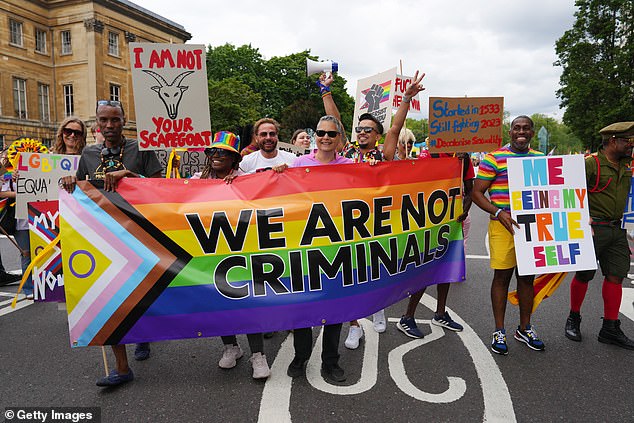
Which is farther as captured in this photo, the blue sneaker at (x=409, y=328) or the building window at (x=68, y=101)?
the building window at (x=68, y=101)

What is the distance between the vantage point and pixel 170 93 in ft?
13.1

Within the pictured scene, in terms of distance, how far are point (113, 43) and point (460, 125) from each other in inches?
1628

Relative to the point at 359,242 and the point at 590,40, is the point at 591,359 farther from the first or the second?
the point at 590,40

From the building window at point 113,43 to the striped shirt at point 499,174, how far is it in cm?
4108

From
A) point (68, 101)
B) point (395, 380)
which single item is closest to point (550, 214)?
point (395, 380)

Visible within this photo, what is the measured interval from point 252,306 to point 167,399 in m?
0.87

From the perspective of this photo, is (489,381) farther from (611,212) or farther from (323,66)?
(323,66)

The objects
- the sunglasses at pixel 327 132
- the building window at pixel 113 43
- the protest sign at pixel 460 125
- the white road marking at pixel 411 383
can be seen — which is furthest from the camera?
the building window at pixel 113 43

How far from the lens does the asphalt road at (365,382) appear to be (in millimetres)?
2854

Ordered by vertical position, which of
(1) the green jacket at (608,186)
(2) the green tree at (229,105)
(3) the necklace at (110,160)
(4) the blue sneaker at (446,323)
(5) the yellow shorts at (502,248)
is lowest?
(4) the blue sneaker at (446,323)

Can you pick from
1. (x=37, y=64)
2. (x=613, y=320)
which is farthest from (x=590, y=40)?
(x=37, y=64)

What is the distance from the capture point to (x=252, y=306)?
310 centimetres

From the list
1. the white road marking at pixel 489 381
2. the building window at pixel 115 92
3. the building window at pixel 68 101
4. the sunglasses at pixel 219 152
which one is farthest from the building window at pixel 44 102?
→ the white road marking at pixel 489 381

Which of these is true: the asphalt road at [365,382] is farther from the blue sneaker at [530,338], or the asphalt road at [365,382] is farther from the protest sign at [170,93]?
the protest sign at [170,93]
